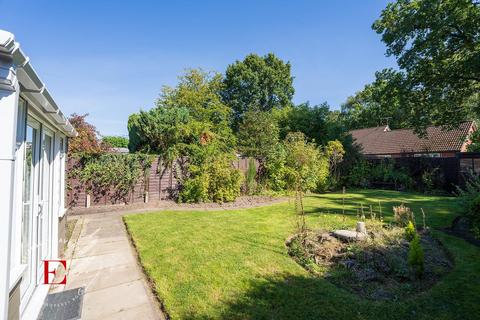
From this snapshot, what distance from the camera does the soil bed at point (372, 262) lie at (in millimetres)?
3377

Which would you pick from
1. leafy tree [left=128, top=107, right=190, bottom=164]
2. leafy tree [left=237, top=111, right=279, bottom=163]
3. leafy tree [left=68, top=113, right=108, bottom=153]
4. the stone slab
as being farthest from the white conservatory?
leafy tree [left=237, top=111, right=279, bottom=163]

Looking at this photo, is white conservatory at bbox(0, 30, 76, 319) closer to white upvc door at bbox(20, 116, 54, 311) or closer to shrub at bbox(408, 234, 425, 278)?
white upvc door at bbox(20, 116, 54, 311)

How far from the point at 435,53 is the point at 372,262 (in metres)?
12.9

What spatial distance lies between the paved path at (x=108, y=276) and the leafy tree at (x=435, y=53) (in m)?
14.1

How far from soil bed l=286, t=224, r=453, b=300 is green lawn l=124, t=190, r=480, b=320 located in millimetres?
169

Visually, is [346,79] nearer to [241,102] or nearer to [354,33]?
[354,33]

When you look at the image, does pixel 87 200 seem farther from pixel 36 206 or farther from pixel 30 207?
pixel 30 207

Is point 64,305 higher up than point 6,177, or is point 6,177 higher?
point 6,177

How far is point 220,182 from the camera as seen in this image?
384 inches

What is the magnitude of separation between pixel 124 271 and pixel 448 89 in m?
16.5

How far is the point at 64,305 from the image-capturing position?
298 cm

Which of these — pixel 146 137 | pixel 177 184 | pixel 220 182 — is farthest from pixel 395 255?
pixel 146 137

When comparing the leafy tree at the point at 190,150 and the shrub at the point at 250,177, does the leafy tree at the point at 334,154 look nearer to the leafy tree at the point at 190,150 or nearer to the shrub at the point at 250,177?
the shrub at the point at 250,177

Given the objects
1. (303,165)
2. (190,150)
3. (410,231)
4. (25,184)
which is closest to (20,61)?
(25,184)
